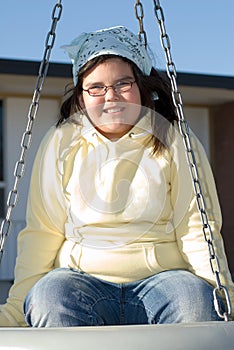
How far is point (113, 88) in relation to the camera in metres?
2.41

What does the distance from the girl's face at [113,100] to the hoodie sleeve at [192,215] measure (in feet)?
0.56

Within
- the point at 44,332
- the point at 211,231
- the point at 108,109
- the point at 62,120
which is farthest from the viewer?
the point at 62,120

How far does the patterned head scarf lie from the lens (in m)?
2.46

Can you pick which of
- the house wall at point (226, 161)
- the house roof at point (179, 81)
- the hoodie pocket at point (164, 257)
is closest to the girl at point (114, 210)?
the hoodie pocket at point (164, 257)

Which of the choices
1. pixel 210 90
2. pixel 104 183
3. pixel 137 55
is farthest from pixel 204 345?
pixel 210 90

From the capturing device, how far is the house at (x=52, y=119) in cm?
824

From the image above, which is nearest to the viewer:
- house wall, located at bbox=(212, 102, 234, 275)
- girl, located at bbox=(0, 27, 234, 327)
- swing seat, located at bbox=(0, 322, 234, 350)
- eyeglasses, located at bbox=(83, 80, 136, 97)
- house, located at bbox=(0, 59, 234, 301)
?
swing seat, located at bbox=(0, 322, 234, 350)

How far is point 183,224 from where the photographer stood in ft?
7.86

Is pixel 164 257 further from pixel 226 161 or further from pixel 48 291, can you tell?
pixel 226 161

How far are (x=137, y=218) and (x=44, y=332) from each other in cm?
66

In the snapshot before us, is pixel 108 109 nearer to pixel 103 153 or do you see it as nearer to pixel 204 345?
pixel 103 153

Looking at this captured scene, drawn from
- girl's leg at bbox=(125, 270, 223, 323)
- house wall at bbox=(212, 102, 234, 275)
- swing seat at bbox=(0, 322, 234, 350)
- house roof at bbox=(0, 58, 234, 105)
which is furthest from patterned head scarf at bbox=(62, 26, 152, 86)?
house wall at bbox=(212, 102, 234, 275)

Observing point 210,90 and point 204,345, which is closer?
point 204,345

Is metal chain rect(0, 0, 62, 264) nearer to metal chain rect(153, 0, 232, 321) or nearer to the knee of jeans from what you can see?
the knee of jeans
